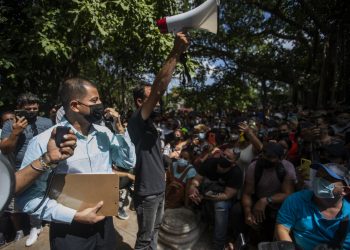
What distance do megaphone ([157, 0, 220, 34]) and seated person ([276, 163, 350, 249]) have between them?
1433mm

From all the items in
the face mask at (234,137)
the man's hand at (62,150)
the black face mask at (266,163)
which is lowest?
the black face mask at (266,163)

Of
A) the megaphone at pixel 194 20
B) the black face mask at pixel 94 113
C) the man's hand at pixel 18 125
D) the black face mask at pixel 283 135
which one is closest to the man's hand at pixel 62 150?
the black face mask at pixel 94 113

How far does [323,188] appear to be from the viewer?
2525mm

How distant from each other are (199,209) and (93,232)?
2.55 meters

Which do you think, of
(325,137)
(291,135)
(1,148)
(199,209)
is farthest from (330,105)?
(1,148)

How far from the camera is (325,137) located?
15.0ft

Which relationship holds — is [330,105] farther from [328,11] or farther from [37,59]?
[37,59]

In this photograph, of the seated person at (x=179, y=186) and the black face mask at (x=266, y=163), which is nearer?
the black face mask at (x=266, y=163)

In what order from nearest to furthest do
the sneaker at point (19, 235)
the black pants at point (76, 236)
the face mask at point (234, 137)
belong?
the black pants at point (76, 236) → the sneaker at point (19, 235) → the face mask at point (234, 137)

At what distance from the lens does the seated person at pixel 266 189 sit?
3.69 metres

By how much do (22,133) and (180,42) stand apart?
2667 millimetres

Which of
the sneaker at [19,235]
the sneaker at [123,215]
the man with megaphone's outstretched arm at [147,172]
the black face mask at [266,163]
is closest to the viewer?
the man with megaphone's outstretched arm at [147,172]

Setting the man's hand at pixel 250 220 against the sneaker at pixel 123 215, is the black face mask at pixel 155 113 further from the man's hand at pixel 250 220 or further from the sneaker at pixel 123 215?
the sneaker at pixel 123 215

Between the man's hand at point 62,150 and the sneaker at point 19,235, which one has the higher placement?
the man's hand at point 62,150
